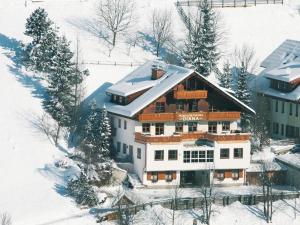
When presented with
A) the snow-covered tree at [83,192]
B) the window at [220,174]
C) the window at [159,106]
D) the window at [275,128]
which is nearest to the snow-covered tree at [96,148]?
the snow-covered tree at [83,192]

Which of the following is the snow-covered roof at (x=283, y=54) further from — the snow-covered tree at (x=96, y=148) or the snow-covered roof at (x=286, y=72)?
the snow-covered tree at (x=96, y=148)

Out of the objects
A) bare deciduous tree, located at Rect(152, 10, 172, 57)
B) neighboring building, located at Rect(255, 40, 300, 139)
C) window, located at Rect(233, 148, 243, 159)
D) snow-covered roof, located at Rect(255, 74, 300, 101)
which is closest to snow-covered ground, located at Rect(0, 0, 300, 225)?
bare deciduous tree, located at Rect(152, 10, 172, 57)

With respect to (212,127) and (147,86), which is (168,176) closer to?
(212,127)

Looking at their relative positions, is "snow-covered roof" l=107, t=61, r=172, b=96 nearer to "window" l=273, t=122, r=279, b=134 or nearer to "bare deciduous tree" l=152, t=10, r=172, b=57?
"window" l=273, t=122, r=279, b=134

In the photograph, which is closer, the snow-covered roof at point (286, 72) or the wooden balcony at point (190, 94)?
the wooden balcony at point (190, 94)

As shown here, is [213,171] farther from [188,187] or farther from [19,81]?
[19,81]

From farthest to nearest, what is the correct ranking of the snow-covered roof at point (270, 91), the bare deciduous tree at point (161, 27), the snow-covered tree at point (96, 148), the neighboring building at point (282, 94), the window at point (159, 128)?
the bare deciduous tree at point (161, 27)
the neighboring building at point (282, 94)
the snow-covered roof at point (270, 91)
the window at point (159, 128)
the snow-covered tree at point (96, 148)

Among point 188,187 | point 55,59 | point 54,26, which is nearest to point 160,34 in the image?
point 54,26
